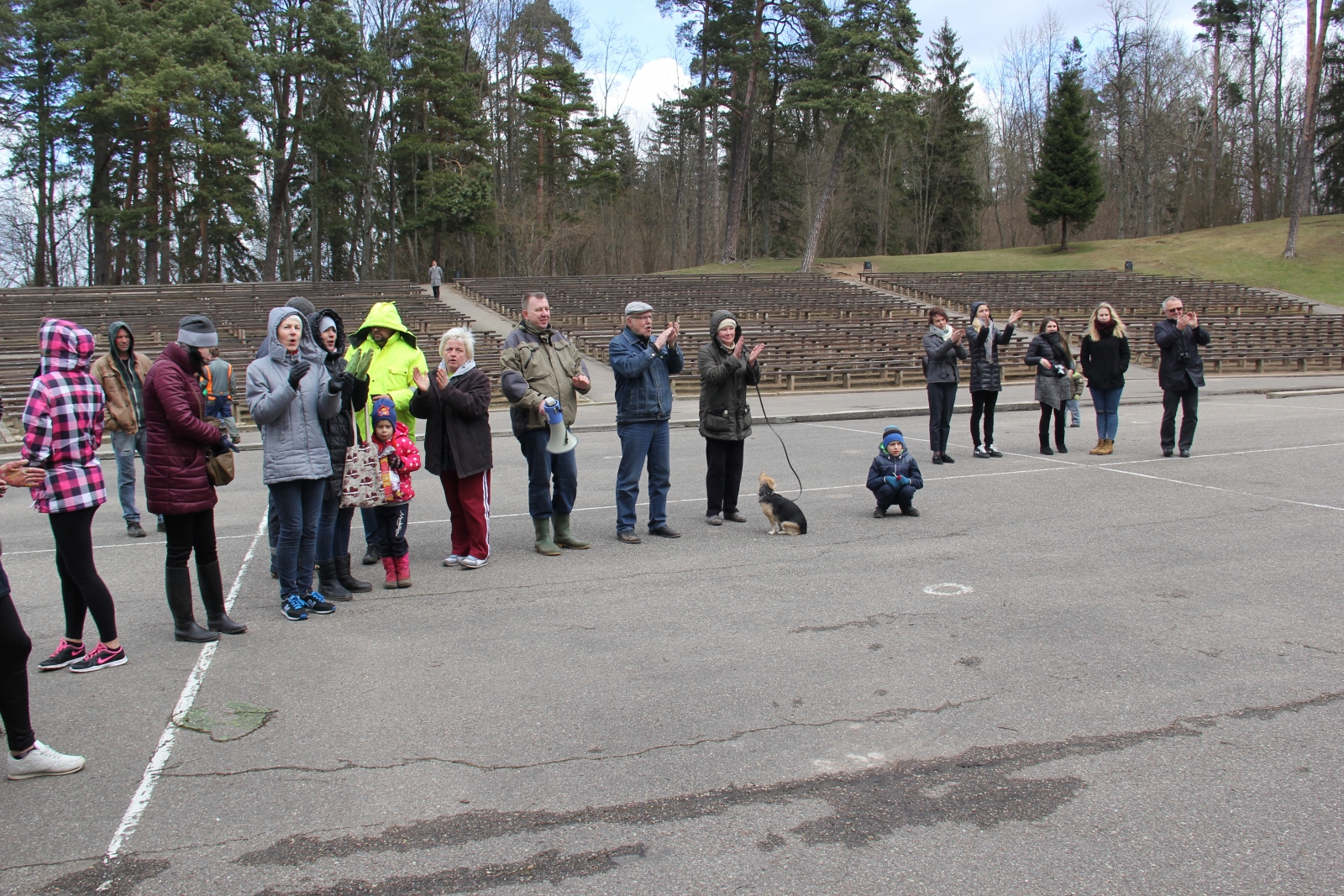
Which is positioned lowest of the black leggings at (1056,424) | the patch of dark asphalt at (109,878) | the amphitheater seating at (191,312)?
the patch of dark asphalt at (109,878)

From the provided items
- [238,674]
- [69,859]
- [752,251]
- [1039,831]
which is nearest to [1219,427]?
[1039,831]

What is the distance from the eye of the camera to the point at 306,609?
589 cm

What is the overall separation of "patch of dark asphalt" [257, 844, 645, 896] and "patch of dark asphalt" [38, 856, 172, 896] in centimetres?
45

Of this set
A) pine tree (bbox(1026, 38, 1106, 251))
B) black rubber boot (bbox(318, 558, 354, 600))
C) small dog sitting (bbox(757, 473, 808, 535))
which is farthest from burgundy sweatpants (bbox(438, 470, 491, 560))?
pine tree (bbox(1026, 38, 1106, 251))

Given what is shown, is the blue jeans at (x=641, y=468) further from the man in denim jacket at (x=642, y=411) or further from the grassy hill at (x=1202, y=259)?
the grassy hill at (x=1202, y=259)

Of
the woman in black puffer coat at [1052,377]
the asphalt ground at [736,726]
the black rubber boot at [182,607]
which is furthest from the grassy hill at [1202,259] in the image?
the black rubber boot at [182,607]

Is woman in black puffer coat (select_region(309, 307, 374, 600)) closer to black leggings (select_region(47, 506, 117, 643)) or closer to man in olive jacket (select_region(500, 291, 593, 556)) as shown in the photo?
man in olive jacket (select_region(500, 291, 593, 556))

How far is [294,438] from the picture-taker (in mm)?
5727

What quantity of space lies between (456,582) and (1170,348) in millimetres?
9497

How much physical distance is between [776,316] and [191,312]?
2089 cm

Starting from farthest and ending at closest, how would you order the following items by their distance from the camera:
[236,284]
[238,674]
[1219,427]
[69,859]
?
[236,284] → [1219,427] → [238,674] → [69,859]

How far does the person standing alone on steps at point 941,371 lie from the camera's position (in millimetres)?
11586

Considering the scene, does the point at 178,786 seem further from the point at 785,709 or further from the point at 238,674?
the point at 785,709

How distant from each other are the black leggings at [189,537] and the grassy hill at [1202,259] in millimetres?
49491
